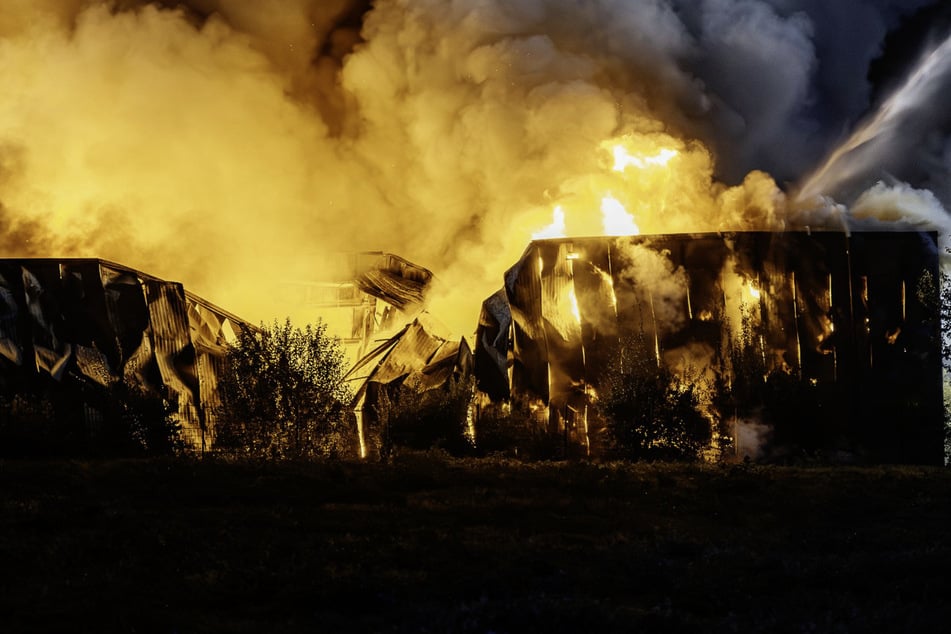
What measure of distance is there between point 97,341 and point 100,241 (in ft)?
46.7

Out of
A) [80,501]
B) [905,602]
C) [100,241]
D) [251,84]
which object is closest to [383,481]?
[80,501]

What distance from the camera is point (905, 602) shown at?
1238 cm

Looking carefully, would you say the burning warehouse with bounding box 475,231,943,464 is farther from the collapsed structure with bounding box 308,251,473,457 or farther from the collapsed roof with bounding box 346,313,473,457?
the collapsed structure with bounding box 308,251,473,457

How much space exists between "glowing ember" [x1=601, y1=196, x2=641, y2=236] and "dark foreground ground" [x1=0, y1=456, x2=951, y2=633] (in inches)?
659

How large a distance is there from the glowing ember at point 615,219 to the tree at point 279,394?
14.1 metres

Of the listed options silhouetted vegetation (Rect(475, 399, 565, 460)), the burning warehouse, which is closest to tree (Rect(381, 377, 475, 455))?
silhouetted vegetation (Rect(475, 399, 565, 460))

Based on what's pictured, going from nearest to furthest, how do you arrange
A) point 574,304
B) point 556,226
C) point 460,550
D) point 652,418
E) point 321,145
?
point 460,550 < point 652,418 < point 574,304 < point 556,226 < point 321,145

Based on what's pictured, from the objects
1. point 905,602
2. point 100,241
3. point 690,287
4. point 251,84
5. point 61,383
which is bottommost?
point 905,602

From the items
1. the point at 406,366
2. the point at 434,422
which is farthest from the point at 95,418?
the point at 406,366

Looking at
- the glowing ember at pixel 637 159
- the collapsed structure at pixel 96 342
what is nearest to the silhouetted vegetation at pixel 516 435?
the collapsed structure at pixel 96 342

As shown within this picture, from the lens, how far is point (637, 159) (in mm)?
40719

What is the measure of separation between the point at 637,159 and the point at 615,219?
8.27 ft

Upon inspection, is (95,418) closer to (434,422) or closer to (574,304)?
(434,422)

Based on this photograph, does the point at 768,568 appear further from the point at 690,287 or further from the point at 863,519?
the point at 690,287
